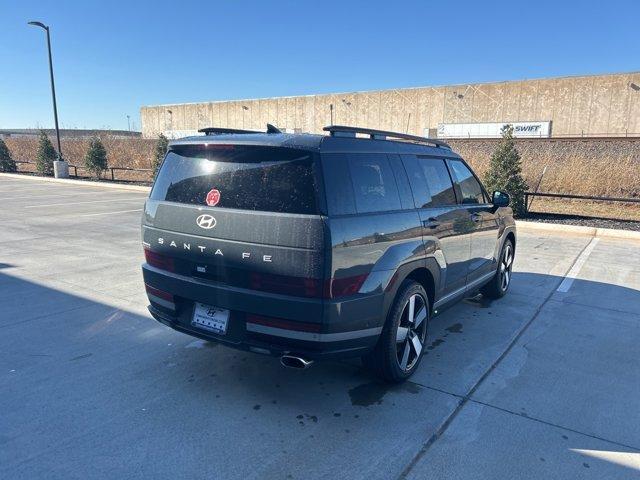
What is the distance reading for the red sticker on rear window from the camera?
3275mm

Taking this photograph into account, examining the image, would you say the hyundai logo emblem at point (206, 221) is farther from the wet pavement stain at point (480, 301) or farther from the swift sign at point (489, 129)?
the swift sign at point (489, 129)

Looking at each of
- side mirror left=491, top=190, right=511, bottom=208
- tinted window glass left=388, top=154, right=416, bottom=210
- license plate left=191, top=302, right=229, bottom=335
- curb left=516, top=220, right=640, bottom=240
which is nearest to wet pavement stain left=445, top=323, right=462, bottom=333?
side mirror left=491, top=190, right=511, bottom=208

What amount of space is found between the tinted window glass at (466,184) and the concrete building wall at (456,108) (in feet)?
182

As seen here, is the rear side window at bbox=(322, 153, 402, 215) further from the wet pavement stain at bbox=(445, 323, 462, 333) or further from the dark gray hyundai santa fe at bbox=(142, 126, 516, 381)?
the wet pavement stain at bbox=(445, 323, 462, 333)

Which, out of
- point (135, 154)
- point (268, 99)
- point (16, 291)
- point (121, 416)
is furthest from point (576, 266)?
point (268, 99)

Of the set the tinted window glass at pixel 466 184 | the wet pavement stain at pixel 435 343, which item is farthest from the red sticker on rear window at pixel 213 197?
the tinted window glass at pixel 466 184

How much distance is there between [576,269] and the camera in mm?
7512

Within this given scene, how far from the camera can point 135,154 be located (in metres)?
35.7

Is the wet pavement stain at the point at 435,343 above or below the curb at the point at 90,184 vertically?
below

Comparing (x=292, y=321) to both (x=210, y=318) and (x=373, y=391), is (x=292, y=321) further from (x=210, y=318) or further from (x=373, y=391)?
(x=373, y=391)

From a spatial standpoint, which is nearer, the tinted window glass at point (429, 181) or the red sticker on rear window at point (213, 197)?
Answer: the red sticker on rear window at point (213, 197)

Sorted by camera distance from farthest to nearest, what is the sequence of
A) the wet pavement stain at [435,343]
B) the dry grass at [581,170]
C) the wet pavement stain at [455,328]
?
1. the dry grass at [581,170]
2. the wet pavement stain at [455,328]
3. the wet pavement stain at [435,343]

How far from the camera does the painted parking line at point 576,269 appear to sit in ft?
21.1

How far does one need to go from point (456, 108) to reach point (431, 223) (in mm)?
62457
